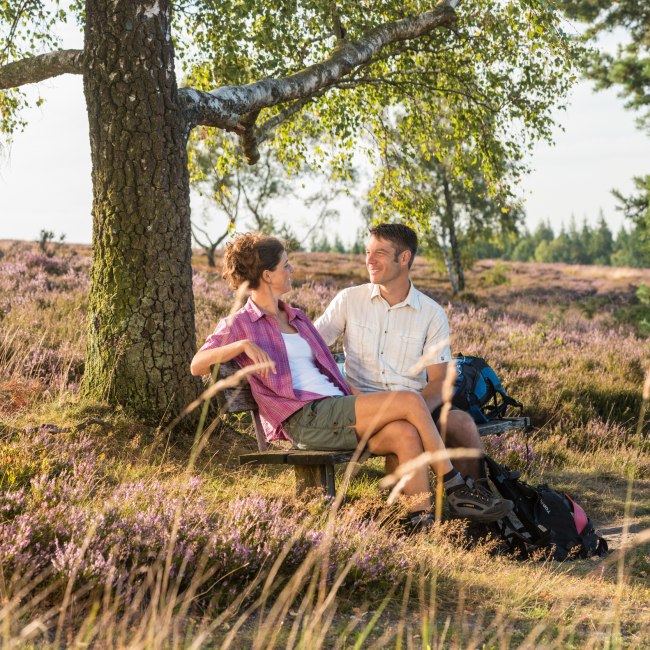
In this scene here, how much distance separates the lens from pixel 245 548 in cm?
362

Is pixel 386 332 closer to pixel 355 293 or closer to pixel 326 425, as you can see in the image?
pixel 355 293

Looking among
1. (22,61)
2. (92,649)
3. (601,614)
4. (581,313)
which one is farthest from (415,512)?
(581,313)

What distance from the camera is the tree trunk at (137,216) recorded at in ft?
20.4

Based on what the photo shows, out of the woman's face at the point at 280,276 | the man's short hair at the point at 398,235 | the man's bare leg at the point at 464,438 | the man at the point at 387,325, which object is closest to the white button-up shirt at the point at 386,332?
the man at the point at 387,325

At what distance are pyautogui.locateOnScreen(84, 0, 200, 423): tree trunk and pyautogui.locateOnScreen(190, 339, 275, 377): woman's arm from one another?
1606 mm

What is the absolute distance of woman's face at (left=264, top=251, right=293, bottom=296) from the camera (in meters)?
5.01

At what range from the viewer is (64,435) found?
5.68m

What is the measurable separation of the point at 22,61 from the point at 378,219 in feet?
15.4

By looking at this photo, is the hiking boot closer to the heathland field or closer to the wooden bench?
the heathland field

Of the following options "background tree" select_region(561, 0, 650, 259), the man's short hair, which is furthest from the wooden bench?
"background tree" select_region(561, 0, 650, 259)

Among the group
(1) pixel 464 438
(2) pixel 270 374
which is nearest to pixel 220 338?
(2) pixel 270 374

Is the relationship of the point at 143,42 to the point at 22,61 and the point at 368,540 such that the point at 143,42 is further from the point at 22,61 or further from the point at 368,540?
the point at 368,540

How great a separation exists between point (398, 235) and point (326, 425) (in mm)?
1412

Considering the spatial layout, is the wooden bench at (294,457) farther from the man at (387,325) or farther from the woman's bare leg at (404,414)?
the man at (387,325)
